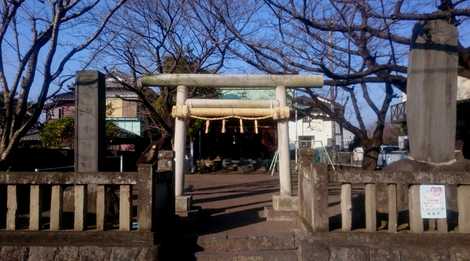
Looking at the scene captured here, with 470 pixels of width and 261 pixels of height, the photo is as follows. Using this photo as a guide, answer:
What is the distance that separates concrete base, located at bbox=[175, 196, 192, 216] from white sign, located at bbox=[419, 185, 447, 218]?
4.43m

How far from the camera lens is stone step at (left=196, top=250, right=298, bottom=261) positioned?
26.6 feet

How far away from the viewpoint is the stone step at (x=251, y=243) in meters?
8.39

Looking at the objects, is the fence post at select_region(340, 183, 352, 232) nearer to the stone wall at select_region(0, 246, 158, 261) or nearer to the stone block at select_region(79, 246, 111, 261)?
the stone wall at select_region(0, 246, 158, 261)

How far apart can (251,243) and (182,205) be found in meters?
2.27

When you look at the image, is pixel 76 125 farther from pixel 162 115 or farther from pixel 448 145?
pixel 162 115

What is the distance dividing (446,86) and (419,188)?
2.71 meters

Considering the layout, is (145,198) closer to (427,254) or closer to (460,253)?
(427,254)

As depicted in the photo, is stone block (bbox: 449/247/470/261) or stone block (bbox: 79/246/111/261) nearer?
stone block (bbox: 449/247/470/261)

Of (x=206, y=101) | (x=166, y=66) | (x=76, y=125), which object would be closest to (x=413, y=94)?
(x=206, y=101)

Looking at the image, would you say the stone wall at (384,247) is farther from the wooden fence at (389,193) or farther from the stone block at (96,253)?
the stone block at (96,253)

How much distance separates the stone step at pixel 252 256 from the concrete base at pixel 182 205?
6.37 feet

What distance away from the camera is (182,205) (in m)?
10.3

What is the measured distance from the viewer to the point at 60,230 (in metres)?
7.82

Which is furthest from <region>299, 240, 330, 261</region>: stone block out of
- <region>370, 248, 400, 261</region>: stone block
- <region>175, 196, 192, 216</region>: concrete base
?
<region>175, 196, 192, 216</region>: concrete base
